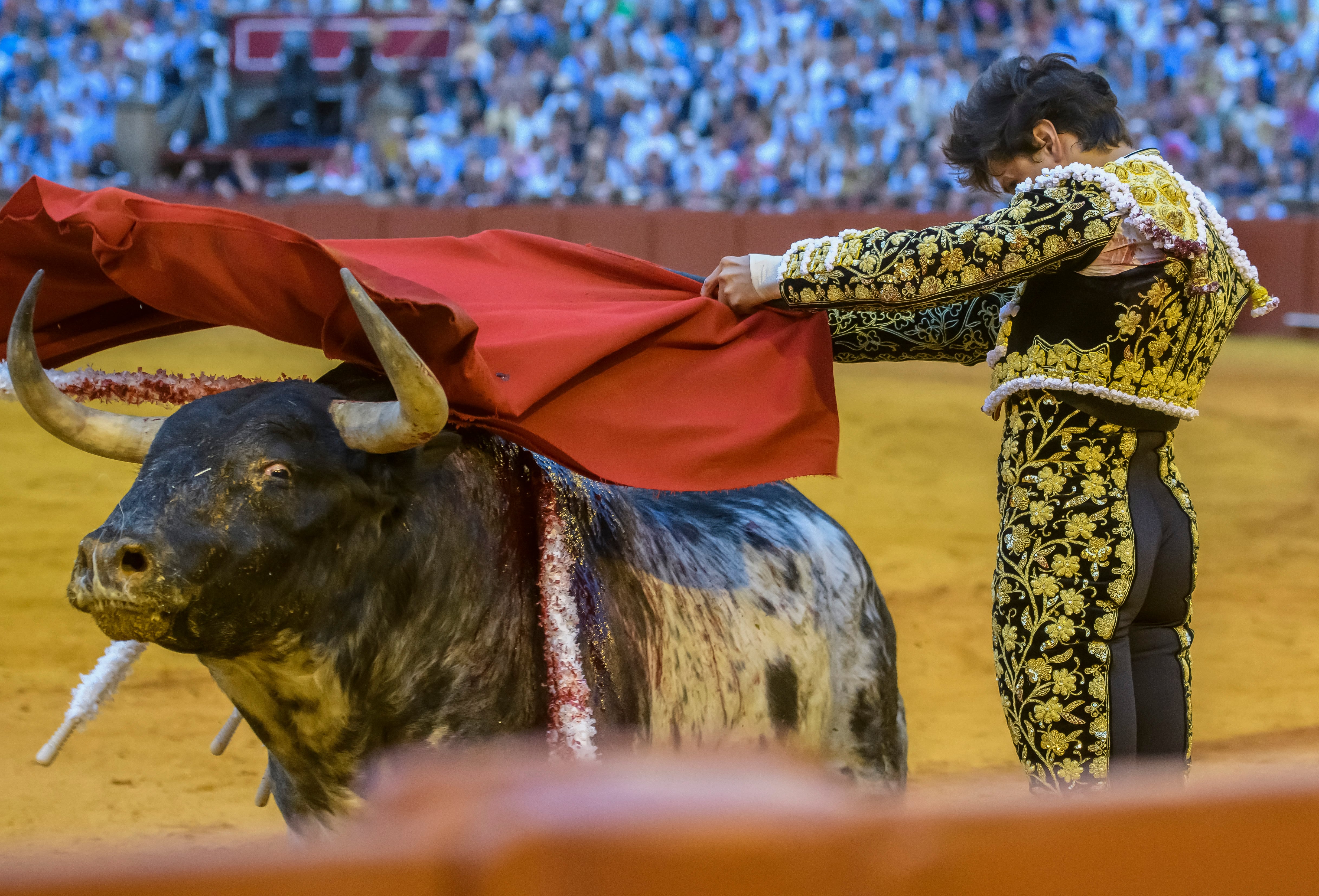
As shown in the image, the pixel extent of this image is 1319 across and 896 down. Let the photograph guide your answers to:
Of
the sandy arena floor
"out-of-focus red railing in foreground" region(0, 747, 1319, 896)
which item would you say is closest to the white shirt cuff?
the sandy arena floor

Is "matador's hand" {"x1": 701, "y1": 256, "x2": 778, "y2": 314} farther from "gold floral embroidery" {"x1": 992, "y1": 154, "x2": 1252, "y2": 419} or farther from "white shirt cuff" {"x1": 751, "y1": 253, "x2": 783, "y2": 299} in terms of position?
"gold floral embroidery" {"x1": 992, "y1": 154, "x2": 1252, "y2": 419}

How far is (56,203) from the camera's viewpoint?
2303 millimetres

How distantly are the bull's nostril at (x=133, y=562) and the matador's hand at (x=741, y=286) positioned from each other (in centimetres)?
110

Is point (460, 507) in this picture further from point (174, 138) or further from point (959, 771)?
point (174, 138)

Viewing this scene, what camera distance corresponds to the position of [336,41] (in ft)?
60.6

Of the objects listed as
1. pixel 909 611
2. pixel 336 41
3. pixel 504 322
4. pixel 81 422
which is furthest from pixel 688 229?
pixel 81 422

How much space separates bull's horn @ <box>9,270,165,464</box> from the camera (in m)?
2.17

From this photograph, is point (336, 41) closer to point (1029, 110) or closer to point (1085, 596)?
point (1029, 110)

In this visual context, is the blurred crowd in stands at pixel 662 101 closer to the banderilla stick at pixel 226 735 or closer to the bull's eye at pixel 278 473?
the banderilla stick at pixel 226 735

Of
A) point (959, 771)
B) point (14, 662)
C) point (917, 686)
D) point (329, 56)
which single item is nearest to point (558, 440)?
point (959, 771)

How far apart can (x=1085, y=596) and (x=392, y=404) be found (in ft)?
3.88

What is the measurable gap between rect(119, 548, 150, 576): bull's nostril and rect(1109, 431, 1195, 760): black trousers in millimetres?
1536

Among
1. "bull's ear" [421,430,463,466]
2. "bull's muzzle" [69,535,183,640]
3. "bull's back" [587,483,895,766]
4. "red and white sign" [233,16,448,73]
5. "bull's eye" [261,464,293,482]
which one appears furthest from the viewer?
"red and white sign" [233,16,448,73]

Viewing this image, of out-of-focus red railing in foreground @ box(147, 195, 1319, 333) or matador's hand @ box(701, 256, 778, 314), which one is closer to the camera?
matador's hand @ box(701, 256, 778, 314)
